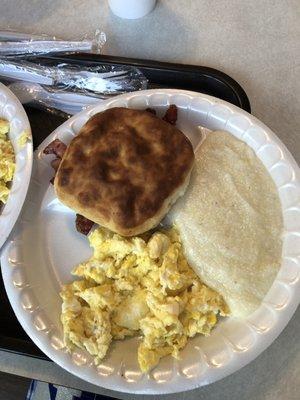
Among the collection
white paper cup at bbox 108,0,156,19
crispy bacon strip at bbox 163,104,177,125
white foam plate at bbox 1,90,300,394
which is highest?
white paper cup at bbox 108,0,156,19

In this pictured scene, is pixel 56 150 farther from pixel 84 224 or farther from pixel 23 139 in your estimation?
pixel 84 224

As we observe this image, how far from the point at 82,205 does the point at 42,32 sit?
77cm

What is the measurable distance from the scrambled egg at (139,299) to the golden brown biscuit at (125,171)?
0.06 meters

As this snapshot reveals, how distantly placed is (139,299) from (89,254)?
0.19 m

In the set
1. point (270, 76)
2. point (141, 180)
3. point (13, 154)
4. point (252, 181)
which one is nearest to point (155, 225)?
point (141, 180)

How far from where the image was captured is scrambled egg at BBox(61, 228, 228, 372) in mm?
1021

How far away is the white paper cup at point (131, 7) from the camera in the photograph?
4.75ft

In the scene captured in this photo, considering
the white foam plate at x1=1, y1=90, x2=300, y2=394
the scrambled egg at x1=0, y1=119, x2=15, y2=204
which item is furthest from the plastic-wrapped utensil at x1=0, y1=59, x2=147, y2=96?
the scrambled egg at x1=0, y1=119, x2=15, y2=204

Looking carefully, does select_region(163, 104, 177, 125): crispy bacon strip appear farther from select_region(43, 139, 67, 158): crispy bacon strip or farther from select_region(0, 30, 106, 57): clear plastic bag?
select_region(0, 30, 106, 57): clear plastic bag

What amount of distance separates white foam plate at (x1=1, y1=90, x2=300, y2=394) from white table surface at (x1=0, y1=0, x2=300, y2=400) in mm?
164

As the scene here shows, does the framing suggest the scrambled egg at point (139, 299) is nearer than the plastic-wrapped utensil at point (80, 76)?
Yes

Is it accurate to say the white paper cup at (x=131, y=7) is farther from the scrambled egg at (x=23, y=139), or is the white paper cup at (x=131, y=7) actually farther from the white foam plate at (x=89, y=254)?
the scrambled egg at (x=23, y=139)

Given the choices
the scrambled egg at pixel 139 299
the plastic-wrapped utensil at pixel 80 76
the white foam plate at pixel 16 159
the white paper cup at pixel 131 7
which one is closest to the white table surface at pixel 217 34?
the white paper cup at pixel 131 7

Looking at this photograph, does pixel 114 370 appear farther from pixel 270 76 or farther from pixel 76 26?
pixel 76 26
